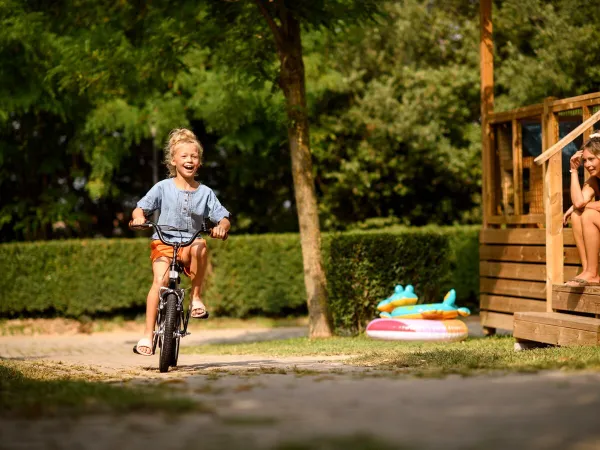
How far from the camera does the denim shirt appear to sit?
7562 mm

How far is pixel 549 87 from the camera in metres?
20.7

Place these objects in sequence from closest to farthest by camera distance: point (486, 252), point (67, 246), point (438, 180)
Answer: point (486, 252) → point (67, 246) → point (438, 180)

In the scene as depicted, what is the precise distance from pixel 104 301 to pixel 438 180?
33.5ft

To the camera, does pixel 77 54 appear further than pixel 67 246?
No

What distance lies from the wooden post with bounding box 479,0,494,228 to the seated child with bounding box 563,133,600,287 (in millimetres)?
2874

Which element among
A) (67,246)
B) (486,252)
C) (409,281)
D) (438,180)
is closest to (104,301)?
(67,246)

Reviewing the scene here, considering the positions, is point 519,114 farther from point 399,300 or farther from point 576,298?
point 576,298

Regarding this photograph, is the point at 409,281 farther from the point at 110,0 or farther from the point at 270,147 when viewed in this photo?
the point at 270,147

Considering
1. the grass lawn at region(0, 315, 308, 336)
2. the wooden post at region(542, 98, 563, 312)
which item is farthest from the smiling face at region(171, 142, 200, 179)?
the grass lawn at region(0, 315, 308, 336)

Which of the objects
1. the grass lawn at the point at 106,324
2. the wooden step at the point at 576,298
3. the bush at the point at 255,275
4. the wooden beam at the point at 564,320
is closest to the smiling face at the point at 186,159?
the wooden beam at the point at 564,320

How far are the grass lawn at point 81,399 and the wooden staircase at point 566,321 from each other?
3.87m

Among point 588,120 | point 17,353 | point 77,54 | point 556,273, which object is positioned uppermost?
point 77,54

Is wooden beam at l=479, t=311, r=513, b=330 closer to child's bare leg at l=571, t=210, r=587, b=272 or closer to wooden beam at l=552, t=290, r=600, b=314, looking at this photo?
wooden beam at l=552, t=290, r=600, b=314

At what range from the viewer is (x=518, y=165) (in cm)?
1149
